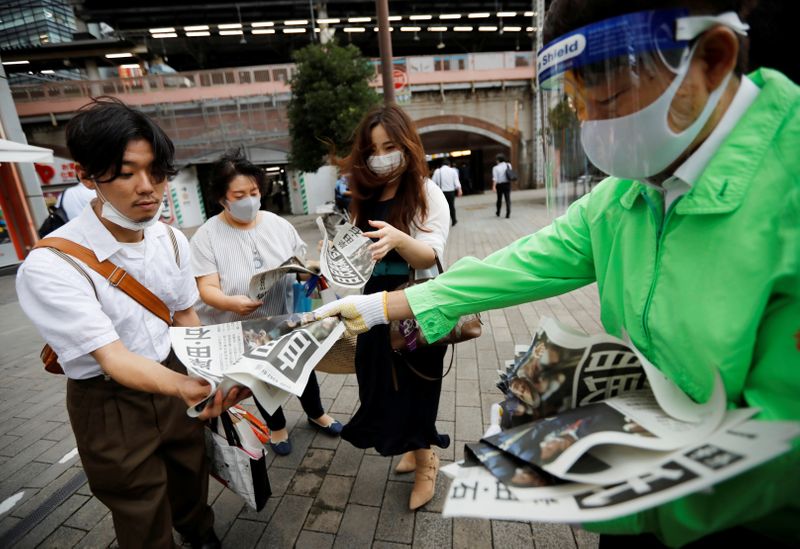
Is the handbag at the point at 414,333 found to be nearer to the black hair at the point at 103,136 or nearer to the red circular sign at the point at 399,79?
the black hair at the point at 103,136

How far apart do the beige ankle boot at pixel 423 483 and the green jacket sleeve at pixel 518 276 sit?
1.24 metres

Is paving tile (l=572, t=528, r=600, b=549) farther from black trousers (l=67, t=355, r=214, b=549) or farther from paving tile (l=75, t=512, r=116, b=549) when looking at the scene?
paving tile (l=75, t=512, r=116, b=549)

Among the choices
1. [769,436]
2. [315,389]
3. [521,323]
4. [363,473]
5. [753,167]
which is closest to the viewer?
[769,436]

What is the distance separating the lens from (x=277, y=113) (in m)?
20.3

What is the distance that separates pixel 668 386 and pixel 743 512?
223mm

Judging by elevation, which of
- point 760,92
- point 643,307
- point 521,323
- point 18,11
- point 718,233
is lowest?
point 521,323

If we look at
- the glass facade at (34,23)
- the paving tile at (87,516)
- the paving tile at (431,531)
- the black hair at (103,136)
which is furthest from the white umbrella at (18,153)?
the glass facade at (34,23)

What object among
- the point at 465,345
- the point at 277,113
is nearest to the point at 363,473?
the point at 465,345

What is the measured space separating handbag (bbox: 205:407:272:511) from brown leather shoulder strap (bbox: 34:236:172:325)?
0.53 m

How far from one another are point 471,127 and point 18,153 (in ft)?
67.8

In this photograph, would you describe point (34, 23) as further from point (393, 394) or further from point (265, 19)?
point (393, 394)

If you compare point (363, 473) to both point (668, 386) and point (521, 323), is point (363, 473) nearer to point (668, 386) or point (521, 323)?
point (668, 386)

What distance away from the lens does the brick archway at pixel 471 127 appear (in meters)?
22.3

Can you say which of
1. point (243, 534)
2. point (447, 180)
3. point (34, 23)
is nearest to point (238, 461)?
point (243, 534)
